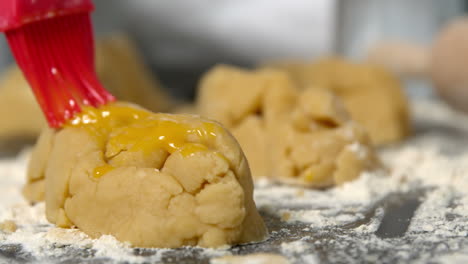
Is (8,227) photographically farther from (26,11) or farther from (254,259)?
(254,259)

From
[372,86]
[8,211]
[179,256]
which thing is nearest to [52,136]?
[8,211]

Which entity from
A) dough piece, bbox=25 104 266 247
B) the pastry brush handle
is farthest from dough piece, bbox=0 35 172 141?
dough piece, bbox=25 104 266 247

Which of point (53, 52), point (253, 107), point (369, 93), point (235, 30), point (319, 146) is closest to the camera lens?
point (53, 52)

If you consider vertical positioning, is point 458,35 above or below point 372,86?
above

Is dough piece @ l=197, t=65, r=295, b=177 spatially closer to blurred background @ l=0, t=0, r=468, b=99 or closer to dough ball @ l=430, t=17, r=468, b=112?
dough ball @ l=430, t=17, r=468, b=112

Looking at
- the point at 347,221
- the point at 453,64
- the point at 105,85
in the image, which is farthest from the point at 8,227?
the point at 453,64

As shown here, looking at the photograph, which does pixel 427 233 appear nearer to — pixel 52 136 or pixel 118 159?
pixel 118 159
